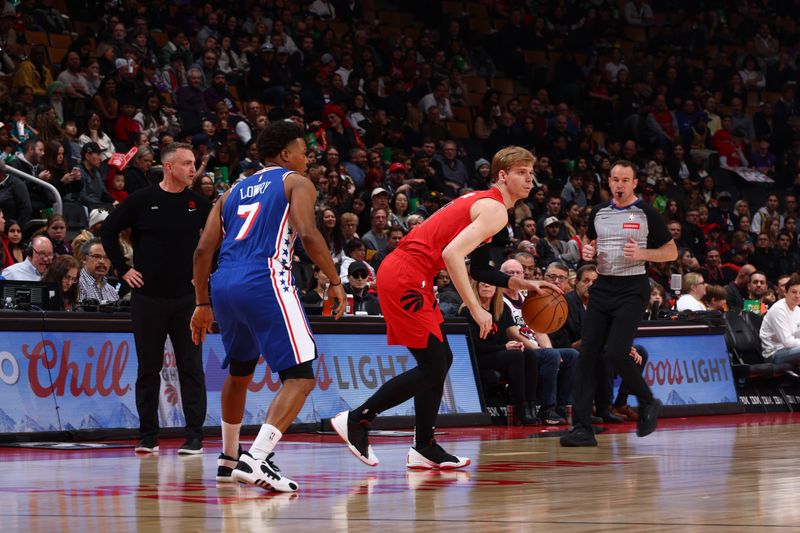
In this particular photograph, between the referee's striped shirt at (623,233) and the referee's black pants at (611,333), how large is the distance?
86mm

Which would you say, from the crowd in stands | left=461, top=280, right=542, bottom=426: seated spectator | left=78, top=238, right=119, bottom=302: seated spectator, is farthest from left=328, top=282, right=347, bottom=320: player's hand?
left=461, top=280, right=542, bottom=426: seated spectator

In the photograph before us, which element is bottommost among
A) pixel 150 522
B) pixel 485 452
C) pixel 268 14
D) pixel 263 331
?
pixel 485 452

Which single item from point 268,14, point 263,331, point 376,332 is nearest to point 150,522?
point 263,331

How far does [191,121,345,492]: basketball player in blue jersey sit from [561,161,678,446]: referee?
3449 mm

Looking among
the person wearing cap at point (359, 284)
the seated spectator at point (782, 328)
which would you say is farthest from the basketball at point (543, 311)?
the seated spectator at point (782, 328)

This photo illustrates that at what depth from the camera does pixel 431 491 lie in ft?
21.3

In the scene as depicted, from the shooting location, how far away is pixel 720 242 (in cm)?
2298

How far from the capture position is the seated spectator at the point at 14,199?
1430cm

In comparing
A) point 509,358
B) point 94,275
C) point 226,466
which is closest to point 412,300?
point 226,466

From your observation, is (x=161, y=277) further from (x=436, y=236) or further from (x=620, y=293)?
(x=620, y=293)

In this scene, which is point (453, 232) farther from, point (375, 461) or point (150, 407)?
point (150, 407)

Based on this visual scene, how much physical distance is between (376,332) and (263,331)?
227 inches

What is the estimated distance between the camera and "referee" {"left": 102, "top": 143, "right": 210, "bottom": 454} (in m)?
9.36

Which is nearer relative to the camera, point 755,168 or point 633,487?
point 633,487
